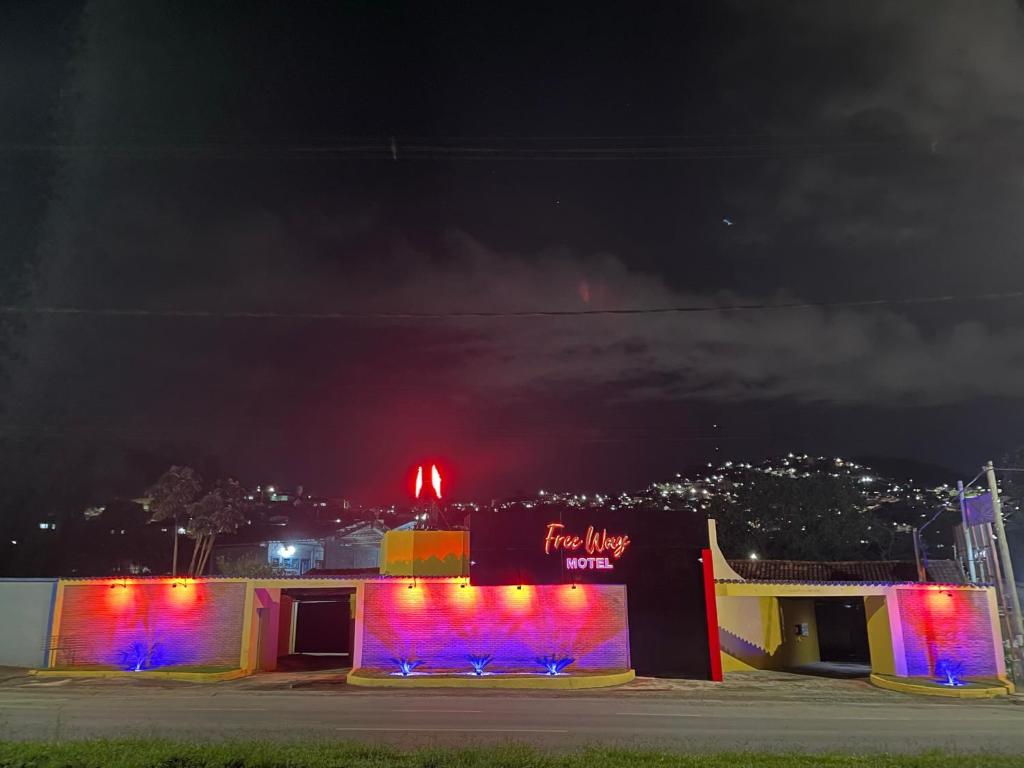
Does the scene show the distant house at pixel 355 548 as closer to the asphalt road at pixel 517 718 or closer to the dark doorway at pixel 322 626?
the dark doorway at pixel 322 626

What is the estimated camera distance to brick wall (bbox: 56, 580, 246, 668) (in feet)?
93.3

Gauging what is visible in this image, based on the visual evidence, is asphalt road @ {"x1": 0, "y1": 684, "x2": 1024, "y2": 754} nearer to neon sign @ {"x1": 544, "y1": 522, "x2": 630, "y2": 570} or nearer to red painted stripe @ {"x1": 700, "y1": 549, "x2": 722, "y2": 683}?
red painted stripe @ {"x1": 700, "y1": 549, "x2": 722, "y2": 683}

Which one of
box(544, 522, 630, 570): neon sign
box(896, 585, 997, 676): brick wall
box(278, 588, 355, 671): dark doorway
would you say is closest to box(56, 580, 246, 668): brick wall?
box(278, 588, 355, 671): dark doorway

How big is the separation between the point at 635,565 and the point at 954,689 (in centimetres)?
1075

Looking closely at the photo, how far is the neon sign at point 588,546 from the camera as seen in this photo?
2802 centimetres

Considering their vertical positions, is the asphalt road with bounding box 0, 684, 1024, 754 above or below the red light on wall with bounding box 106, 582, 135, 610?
below

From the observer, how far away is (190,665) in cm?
2828

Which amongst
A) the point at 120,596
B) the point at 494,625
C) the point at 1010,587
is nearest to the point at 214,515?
the point at 120,596

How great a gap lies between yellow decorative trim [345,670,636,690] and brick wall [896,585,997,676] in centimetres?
1049

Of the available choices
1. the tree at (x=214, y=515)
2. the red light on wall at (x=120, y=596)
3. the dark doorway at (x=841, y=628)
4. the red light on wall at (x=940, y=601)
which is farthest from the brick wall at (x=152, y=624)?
the dark doorway at (x=841, y=628)

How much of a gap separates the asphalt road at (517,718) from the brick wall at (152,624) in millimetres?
3833

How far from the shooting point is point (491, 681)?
2553 centimetres

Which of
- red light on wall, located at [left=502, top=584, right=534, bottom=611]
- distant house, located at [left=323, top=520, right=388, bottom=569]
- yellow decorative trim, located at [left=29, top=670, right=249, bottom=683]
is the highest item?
distant house, located at [left=323, top=520, right=388, bottom=569]

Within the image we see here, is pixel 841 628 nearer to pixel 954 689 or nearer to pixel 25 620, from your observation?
pixel 954 689
